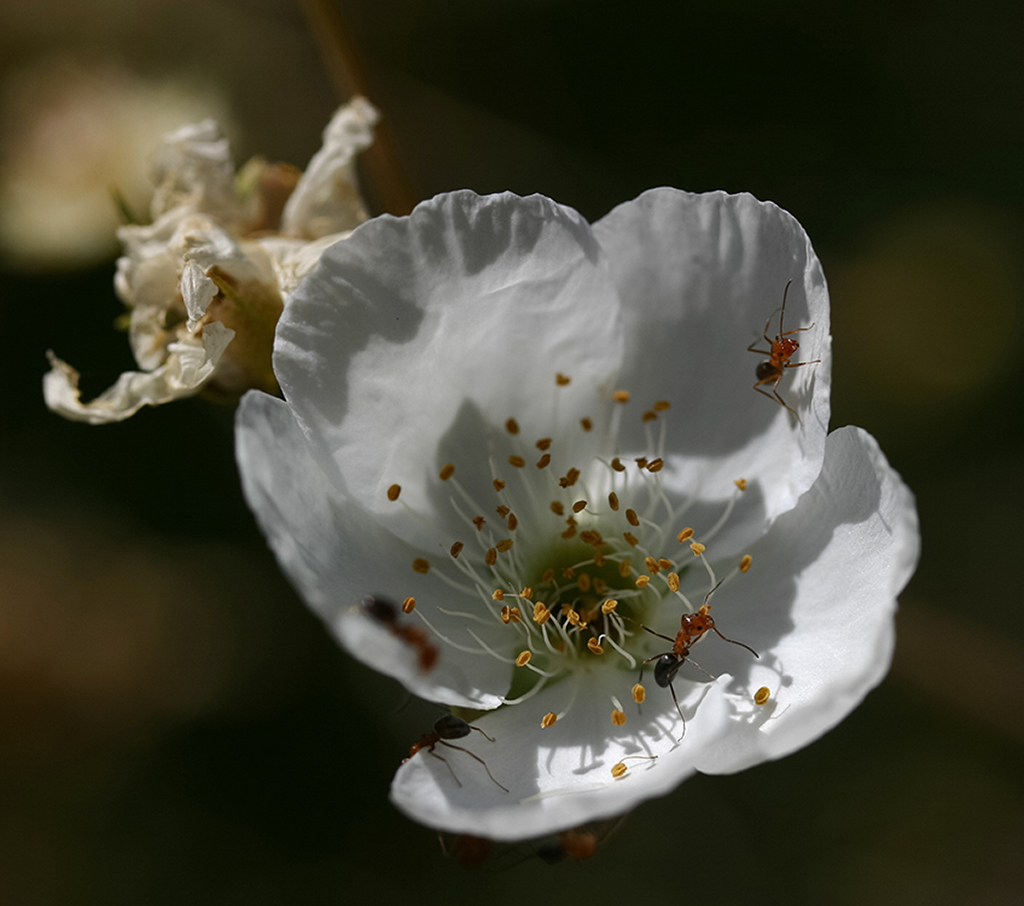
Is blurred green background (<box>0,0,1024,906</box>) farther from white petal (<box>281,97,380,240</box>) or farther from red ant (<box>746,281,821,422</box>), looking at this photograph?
red ant (<box>746,281,821,422</box>)

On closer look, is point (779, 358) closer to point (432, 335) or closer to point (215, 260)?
point (432, 335)

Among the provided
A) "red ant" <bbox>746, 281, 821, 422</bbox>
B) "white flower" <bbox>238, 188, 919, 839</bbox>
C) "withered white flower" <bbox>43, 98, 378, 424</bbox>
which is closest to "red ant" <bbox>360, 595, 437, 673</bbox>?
"white flower" <bbox>238, 188, 919, 839</bbox>

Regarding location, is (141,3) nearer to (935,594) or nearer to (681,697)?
(681,697)

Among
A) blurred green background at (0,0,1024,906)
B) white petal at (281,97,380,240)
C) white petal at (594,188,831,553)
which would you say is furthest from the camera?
blurred green background at (0,0,1024,906)

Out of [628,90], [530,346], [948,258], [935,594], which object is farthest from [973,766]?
[628,90]

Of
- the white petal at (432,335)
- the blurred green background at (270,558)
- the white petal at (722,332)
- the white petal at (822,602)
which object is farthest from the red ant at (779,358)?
the blurred green background at (270,558)

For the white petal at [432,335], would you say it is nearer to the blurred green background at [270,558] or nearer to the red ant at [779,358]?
the red ant at [779,358]

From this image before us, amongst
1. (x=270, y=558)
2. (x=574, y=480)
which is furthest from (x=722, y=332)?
(x=270, y=558)
